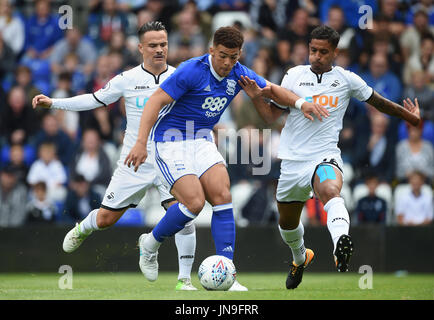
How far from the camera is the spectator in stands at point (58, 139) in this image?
15172mm

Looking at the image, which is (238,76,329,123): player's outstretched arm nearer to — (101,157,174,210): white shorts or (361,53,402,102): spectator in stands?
(101,157,174,210): white shorts

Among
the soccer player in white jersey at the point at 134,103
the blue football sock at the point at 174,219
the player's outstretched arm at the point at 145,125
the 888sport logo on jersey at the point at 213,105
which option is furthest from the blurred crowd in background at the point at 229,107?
the player's outstretched arm at the point at 145,125

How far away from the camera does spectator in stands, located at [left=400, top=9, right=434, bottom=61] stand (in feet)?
52.5

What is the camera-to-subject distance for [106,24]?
1725cm

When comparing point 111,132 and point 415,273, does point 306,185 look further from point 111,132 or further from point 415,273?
point 111,132

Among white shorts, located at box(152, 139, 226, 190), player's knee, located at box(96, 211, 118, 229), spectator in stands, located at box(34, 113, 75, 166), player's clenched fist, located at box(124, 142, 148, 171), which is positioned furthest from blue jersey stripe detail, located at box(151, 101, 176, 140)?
spectator in stands, located at box(34, 113, 75, 166)

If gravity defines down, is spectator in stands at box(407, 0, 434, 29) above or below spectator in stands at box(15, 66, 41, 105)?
above

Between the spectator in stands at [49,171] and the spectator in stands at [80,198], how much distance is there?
54cm

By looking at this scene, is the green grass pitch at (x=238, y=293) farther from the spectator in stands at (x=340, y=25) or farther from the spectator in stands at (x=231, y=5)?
the spectator in stands at (x=231, y=5)

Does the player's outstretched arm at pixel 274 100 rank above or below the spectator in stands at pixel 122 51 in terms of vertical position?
below

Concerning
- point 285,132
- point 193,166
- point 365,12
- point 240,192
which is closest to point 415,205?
point 240,192

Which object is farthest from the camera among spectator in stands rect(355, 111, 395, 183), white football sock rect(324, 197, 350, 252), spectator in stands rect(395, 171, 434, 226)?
spectator in stands rect(355, 111, 395, 183)

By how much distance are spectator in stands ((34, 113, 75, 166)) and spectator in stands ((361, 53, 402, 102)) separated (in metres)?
5.47

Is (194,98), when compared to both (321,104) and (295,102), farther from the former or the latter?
(321,104)
